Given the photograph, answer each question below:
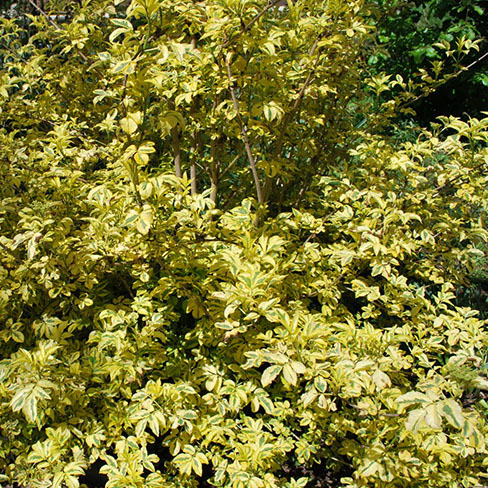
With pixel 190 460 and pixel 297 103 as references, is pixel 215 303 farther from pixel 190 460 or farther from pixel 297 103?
pixel 297 103

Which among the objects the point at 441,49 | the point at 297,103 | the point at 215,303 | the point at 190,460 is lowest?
the point at 190,460

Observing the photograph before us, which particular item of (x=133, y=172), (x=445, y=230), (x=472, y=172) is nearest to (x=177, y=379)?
(x=133, y=172)

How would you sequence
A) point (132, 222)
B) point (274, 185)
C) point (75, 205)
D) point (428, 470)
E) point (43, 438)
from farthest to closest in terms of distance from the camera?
point (274, 185) → point (75, 205) → point (43, 438) → point (428, 470) → point (132, 222)

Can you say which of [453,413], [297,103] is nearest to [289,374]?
[453,413]

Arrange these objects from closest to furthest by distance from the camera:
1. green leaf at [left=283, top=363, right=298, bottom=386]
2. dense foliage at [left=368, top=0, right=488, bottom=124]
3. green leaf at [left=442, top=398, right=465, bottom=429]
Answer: green leaf at [left=442, top=398, right=465, bottom=429] → green leaf at [left=283, top=363, right=298, bottom=386] → dense foliage at [left=368, top=0, right=488, bottom=124]

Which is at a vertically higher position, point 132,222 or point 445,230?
point 132,222

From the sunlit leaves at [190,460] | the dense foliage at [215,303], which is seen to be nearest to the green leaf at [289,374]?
the dense foliage at [215,303]

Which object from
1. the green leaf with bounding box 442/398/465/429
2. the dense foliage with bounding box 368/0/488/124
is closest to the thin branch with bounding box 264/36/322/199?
the green leaf with bounding box 442/398/465/429

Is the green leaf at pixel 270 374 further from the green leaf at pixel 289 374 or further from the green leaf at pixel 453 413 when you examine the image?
the green leaf at pixel 453 413

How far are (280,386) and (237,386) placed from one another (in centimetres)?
31

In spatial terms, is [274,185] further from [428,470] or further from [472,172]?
[428,470]

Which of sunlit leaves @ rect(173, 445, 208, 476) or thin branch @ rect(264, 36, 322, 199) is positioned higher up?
thin branch @ rect(264, 36, 322, 199)

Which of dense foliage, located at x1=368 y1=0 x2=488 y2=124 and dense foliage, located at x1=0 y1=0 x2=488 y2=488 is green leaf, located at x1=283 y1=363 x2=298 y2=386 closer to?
dense foliage, located at x1=0 y1=0 x2=488 y2=488

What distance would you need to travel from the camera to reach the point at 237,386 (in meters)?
1.63
